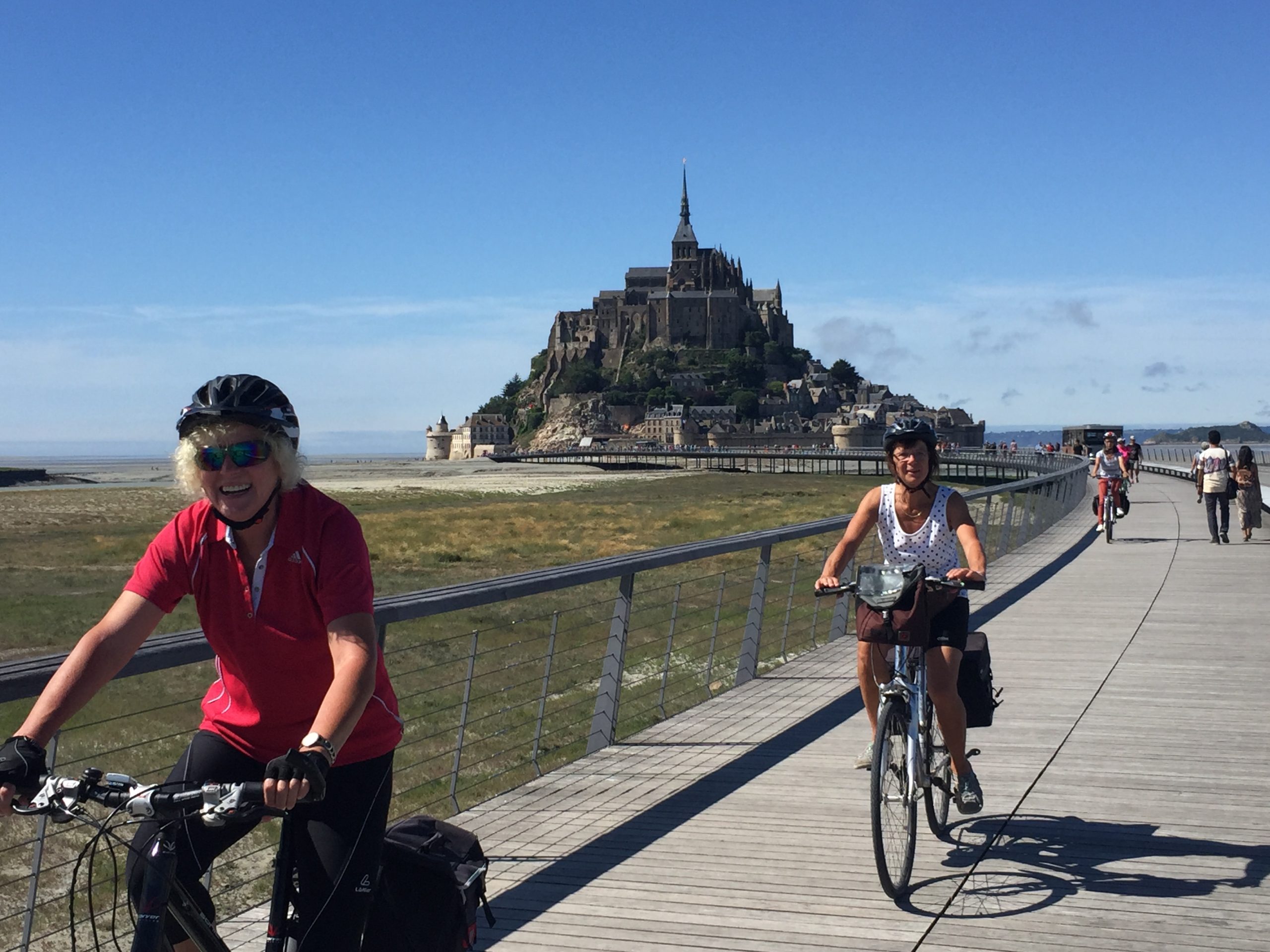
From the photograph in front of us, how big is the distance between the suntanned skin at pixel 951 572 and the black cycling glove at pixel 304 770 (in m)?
2.86

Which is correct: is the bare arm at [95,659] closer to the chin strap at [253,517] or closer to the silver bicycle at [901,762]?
the chin strap at [253,517]

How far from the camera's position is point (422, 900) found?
2758 mm

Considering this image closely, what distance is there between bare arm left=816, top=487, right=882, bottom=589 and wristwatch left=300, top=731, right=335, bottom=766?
9.59 feet

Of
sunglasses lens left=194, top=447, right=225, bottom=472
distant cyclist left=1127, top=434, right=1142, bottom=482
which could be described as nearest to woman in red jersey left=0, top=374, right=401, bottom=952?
sunglasses lens left=194, top=447, right=225, bottom=472

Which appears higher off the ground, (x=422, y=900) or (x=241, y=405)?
(x=241, y=405)

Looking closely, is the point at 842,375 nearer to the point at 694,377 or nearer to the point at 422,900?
the point at 694,377

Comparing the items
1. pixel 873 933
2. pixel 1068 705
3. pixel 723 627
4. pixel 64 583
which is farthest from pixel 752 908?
pixel 64 583

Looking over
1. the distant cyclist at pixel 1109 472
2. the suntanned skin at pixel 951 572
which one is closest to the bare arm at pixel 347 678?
the suntanned skin at pixel 951 572

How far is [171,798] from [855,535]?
11.1ft

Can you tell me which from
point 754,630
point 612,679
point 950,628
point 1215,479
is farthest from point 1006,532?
point 950,628

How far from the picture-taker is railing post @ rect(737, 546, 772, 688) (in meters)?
9.13

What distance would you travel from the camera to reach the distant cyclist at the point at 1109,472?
20281 millimetres

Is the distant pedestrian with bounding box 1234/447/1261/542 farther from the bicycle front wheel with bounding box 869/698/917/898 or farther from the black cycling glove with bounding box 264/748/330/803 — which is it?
the black cycling glove with bounding box 264/748/330/803

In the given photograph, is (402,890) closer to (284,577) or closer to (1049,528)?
(284,577)
